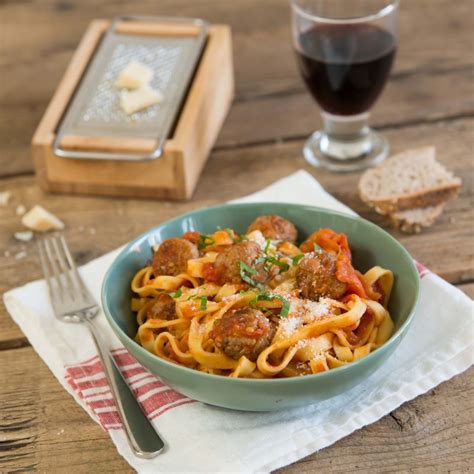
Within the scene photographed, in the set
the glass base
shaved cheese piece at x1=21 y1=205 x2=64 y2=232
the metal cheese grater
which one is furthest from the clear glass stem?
shaved cheese piece at x1=21 y1=205 x2=64 y2=232

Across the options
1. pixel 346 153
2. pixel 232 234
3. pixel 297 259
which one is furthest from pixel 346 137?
pixel 297 259

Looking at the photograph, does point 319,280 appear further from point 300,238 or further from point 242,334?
point 300,238

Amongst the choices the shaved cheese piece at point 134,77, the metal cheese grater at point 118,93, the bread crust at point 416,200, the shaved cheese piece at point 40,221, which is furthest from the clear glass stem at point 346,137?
the shaved cheese piece at point 40,221

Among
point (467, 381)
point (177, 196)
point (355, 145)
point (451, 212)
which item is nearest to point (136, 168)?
point (177, 196)

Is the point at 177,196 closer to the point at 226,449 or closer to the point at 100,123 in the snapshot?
the point at 100,123

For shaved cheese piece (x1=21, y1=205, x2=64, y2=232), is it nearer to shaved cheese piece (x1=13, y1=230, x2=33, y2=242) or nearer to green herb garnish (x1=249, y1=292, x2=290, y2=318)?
shaved cheese piece (x1=13, y1=230, x2=33, y2=242)

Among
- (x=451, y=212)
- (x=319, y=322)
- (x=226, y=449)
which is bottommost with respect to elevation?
(x=451, y=212)

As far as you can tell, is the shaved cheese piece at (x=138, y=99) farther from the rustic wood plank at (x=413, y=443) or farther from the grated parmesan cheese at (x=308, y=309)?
the rustic wood plank at (x=413, y=443)
